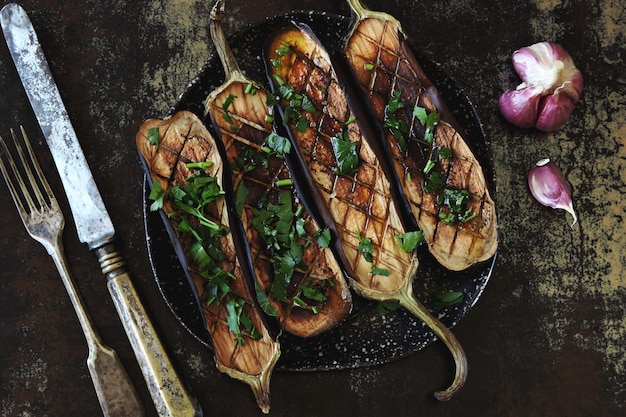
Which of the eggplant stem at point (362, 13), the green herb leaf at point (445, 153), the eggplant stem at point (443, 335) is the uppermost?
the eggplant stem at point (362, 13)

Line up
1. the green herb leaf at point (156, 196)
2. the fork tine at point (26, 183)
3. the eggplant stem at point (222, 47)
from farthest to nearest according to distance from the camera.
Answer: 1. the fork tine at point (26, 183)
2. the eggplant stem at point (222, 47)
3. the green herb leaf at point (156, 196)

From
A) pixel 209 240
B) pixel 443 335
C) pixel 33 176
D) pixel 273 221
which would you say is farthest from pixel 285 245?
pixel 33 176

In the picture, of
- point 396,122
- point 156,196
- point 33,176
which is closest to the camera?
point 156,196

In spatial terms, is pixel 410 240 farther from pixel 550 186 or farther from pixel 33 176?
pixel 33 176

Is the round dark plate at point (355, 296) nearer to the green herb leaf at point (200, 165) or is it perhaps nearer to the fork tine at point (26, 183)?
the green herb leaf at point (200, 165)

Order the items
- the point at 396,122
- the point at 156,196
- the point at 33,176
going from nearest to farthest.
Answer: the point at 156,196, the point at 396,122, the point at 33,176

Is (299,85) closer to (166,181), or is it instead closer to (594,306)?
(166,181)

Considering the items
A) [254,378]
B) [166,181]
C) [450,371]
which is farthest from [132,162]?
[450,371]

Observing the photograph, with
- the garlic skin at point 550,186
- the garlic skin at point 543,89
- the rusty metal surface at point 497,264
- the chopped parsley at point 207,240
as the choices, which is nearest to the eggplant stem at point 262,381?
the chopped parsley at point 207,240
